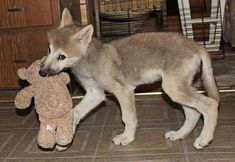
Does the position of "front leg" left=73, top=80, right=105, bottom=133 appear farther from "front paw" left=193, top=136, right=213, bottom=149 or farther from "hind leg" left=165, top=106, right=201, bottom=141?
"front paw" left=193, top=136, right=213, bottom=149

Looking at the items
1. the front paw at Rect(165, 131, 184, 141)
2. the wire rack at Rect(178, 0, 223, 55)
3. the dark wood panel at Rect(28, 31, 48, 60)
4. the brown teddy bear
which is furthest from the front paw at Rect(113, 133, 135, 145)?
the wire rack at Rect(178, 0, 223, 55)

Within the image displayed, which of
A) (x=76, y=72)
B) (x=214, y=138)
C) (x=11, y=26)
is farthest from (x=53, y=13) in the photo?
(x=214, y=138)

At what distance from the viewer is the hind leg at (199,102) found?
6.34 ft

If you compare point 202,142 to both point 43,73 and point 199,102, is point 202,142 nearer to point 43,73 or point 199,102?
point 199,102

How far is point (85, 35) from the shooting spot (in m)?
2.01

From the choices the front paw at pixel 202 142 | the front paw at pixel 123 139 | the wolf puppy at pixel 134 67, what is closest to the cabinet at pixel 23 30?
the wolf puppy at pixel 134 67

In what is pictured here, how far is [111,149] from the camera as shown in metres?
2.04

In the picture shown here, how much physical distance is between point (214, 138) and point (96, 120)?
780mm

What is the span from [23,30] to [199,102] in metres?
1.45

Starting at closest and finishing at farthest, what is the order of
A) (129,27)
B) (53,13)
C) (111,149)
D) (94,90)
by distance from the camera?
(111,149) < (94,90) < (53,13) < (129,27)

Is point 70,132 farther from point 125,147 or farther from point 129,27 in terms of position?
point 129,27

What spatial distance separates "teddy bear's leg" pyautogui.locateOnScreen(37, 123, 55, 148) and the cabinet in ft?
3.35

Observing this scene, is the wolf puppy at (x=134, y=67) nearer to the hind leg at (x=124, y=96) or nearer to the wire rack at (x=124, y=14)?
the hind leg at (x=124, y=96)

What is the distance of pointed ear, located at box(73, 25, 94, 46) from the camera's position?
6.45 feet
